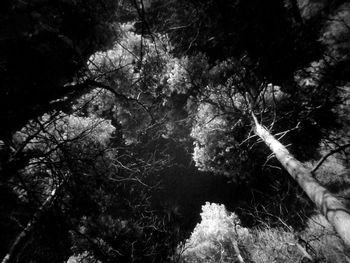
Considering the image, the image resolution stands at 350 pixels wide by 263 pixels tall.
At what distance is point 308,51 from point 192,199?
1086 cm

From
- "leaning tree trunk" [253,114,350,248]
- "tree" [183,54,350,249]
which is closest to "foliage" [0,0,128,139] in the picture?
"leaning tree trunk" [253,114,350,248]

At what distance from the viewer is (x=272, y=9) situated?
9.20m

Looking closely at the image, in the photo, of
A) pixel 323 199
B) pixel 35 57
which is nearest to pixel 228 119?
pixel 323 199

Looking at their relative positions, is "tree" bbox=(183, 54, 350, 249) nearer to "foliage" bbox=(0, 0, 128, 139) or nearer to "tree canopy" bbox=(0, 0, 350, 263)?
"tree canopy" bbox=(0, 0, 350, 263)

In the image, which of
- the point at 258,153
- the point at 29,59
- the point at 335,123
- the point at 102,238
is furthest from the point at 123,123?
the point at 335,123

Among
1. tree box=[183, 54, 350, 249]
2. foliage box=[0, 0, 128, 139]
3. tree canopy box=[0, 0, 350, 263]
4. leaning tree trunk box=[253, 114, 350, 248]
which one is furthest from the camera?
tree box=[183, 54, 350, 249]

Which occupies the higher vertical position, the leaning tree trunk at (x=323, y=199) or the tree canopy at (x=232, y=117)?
the tree canopy at (x=232, y=117)

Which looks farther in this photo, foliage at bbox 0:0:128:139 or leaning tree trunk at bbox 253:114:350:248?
leaning tree trunk at bbox 253:114:350:248

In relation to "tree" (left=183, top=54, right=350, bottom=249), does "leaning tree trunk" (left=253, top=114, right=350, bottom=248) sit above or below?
below

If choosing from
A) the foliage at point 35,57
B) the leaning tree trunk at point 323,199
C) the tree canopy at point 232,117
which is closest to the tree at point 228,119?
the tree canopy at point 232,117

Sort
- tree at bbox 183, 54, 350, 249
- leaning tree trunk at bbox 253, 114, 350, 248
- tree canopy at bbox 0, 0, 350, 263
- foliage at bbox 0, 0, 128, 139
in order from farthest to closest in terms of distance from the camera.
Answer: tree at bbox 183, 54, 350, 249
tree canopy at bbox 0, 0, 350, 263
leaning tree trunk at bbox 253, 114, 350, 248
foliage at bbox 0, 0, 128, 139

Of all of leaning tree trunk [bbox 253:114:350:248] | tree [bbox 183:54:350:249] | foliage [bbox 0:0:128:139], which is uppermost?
tree [bbox 183:54:350:249]

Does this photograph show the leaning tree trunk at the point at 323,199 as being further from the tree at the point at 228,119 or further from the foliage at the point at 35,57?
the foliage at the point at 35,57

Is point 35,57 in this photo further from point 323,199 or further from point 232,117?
point 232,117
